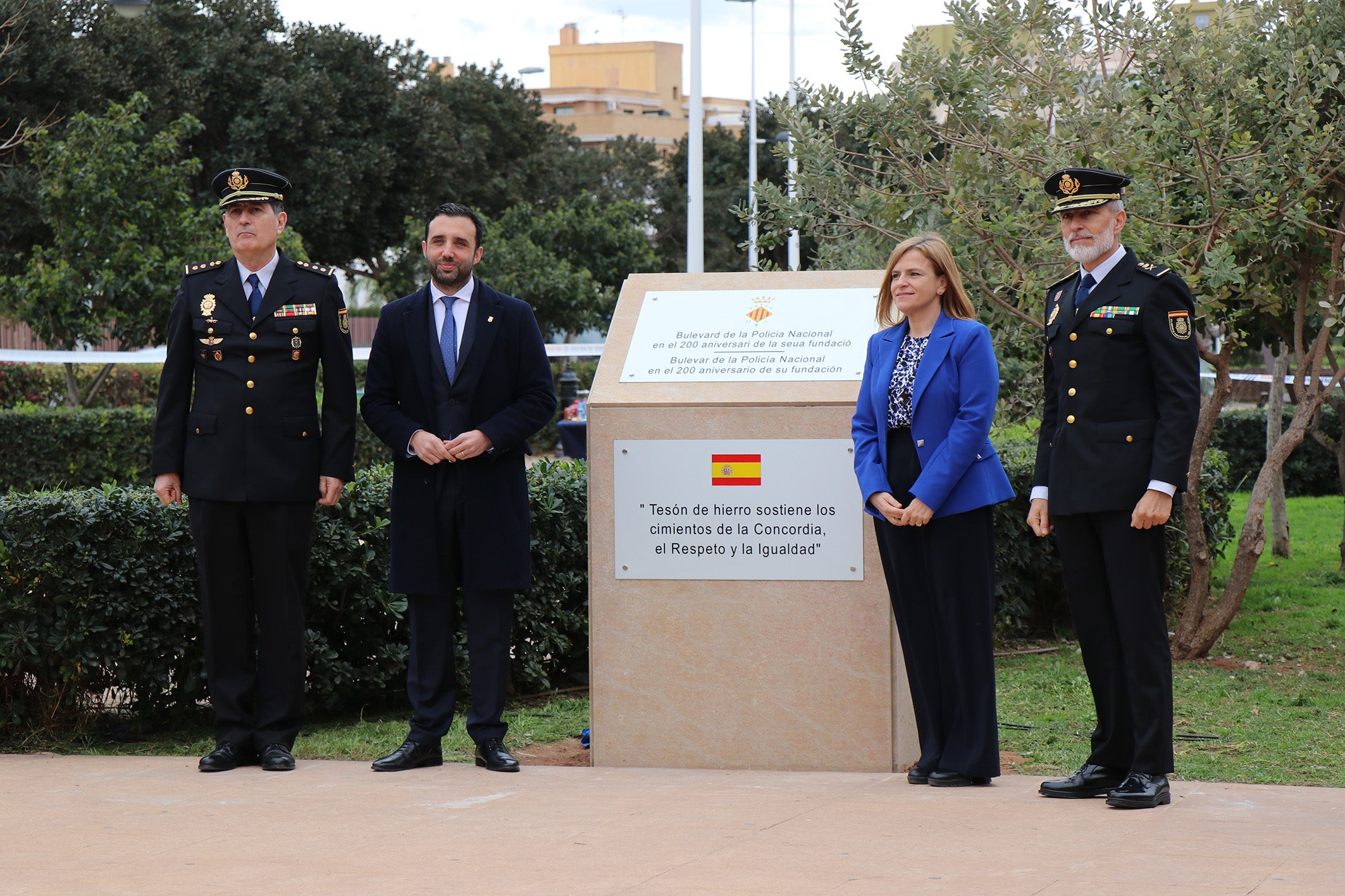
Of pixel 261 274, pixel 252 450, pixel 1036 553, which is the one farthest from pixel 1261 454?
pixel 252 450

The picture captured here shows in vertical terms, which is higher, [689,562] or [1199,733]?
[689,562]

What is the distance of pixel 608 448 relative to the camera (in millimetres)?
5324

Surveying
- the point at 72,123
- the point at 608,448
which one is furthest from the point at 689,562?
the point at 72,123

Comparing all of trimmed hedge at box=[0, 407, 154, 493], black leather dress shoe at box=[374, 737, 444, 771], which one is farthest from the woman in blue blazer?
trimmed hedge at box=[0, 407, 154, 493]

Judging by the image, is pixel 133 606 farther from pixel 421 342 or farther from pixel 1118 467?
pixel 1118 467

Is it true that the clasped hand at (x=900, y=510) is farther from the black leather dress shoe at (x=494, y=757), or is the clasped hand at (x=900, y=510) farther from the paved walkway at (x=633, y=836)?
the black leather dress shoe at (x=494, y=757)

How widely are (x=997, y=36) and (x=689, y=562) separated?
3675 mm

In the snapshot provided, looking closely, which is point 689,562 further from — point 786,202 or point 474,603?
point 786,202

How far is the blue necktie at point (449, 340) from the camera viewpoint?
209 inches

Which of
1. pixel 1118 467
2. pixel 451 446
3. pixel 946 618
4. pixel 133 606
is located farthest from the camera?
pixel 133 606

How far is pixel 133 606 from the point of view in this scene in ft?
18.5

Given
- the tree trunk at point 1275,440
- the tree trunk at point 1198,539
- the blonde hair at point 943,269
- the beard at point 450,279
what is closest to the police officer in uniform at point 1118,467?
the blonde hair at point 943,269

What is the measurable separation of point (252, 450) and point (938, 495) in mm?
2395

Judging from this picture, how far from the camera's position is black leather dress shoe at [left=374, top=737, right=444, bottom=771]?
16.8 feet
